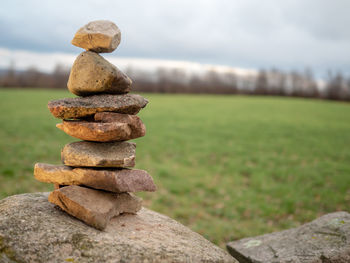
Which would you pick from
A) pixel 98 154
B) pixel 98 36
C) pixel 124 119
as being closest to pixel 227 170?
pixel 124 119

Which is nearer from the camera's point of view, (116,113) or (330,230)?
(116,113)

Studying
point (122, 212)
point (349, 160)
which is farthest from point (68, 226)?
point (349, 160)

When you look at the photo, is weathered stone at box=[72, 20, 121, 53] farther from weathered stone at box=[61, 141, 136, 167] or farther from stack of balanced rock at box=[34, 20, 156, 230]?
weathered stone at box=[61, 141, 136, 167]

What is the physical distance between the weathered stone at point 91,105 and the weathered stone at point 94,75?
15 centimetres

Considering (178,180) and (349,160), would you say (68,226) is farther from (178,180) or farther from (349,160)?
(349,160)

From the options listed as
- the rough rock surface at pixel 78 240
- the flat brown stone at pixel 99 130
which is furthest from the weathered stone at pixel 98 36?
the rough rock surface at pixel 78 240

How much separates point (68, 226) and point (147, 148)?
1279cm

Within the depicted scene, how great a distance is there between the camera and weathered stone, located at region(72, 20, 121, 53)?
4426mm

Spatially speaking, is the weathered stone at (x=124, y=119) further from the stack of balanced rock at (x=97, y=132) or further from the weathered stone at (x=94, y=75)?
the weathered stone at (x=94, y=75)

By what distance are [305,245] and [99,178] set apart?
140 inches

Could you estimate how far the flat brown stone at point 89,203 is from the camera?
3.92 meters

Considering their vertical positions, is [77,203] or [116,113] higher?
[116,113]

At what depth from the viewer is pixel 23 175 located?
11.1 meters

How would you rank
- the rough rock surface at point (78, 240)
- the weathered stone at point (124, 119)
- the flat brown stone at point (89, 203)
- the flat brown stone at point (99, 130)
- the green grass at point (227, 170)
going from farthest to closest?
the green grass at point (227, 170) < the weathered stone at point (124, 119) < the flat brown stone at point (99, 130) < the flat brown stone at point (89, 203) < the rough rock surface at point (78, 240)
